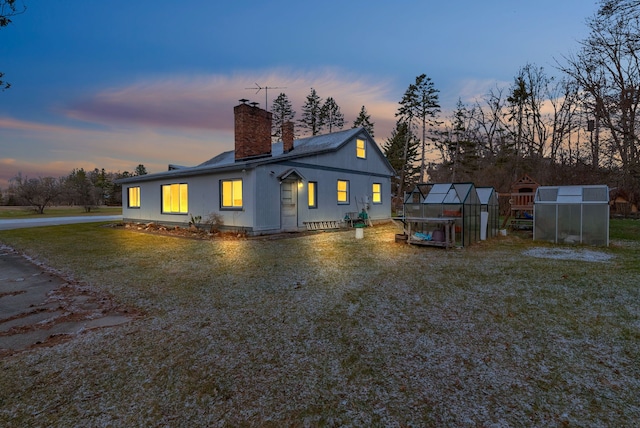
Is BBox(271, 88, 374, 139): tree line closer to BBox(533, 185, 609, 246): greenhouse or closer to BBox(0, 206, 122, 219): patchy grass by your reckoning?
BBox(0, 206, 122, 219): patchy grass

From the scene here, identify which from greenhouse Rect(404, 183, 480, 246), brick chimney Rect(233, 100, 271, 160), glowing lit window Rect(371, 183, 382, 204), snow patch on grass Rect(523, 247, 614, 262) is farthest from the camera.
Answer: glowing lit window Rect(371, 183, 382, 204)

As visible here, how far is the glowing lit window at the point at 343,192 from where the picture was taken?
16.1 m

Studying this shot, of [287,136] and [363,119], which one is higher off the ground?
[363,119]

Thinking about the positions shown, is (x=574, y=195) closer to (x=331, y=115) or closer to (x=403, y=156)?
(x=403, y=156)

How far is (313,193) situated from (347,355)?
11.8m

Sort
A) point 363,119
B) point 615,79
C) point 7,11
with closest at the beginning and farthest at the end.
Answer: point 7,11 < point 615,79 < point 363,119

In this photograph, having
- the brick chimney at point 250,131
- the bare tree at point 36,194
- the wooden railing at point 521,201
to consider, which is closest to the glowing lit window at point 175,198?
the brick chimney at point 250,131

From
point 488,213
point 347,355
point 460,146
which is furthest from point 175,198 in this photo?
point 460,146

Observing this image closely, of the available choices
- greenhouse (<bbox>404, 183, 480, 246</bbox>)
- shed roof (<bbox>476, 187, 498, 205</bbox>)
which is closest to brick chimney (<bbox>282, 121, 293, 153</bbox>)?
greenhouse (<bbox>404, 183, 480, 246</bbox>)

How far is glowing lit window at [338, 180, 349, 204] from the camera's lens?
16141 millimetres

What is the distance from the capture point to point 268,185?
12.5m

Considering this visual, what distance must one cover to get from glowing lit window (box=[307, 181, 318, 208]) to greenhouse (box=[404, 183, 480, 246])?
4.82 metres

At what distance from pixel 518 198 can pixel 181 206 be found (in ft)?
52.5

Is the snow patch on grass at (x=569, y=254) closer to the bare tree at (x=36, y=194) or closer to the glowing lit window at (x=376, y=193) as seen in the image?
the glowing lit window at (x=376, y=193)
